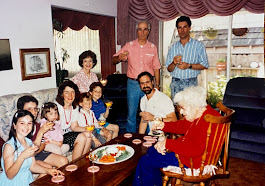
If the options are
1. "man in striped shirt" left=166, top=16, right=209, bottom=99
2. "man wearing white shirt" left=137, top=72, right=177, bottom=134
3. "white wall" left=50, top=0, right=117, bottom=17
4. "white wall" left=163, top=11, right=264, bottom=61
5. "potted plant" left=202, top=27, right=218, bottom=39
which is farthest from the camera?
"potted plant" left=202, top=27, right=218, bottom=39

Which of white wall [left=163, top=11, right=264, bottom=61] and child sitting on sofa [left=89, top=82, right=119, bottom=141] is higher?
white wall [left=163, top=11, right=264, bottom=61]

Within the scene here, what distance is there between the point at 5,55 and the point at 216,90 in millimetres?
3636

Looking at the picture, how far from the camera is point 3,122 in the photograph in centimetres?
295

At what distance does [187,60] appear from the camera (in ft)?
13.0

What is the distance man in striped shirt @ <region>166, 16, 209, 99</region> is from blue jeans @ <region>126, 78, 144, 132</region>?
55 centimetres

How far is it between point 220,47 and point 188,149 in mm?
3225

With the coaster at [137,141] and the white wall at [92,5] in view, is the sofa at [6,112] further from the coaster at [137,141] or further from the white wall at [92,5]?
the white wall at [92,5]

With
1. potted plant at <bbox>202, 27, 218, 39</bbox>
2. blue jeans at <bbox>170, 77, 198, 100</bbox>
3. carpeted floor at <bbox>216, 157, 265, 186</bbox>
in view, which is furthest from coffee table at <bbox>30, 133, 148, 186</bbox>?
potted plant at <bbox>202, 27, 218, 39</bbox>

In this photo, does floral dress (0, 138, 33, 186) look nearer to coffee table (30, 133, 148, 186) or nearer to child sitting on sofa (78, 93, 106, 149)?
coffee table (30, 133, 148, 186)

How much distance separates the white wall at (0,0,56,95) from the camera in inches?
134

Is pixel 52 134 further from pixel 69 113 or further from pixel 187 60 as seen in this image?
pixel 187 60

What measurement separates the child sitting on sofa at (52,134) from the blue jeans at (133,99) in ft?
4.12

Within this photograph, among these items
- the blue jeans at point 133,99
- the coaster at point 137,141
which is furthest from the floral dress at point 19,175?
the blue jeans at point 133,99

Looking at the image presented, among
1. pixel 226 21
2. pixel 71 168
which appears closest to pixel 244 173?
pixel 71 168
